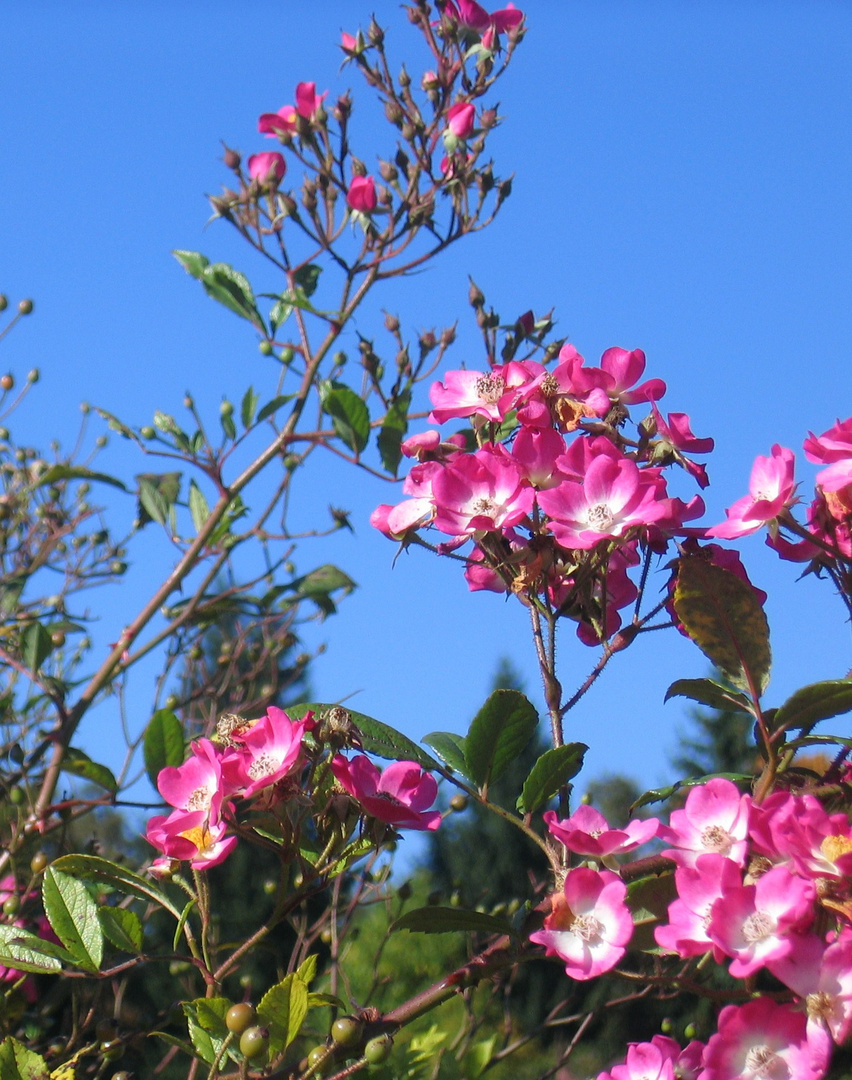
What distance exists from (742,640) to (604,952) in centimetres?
29

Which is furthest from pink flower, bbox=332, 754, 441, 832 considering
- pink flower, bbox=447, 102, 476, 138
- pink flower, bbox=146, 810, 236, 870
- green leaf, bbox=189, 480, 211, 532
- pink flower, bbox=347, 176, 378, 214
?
pink flower, bbox=447, 102, 476, 138

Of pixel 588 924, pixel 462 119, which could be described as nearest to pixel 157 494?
pixel 462 119

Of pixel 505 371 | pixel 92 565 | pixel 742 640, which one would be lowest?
pixel 742 640

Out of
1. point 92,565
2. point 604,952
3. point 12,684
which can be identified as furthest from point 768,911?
point 92,565

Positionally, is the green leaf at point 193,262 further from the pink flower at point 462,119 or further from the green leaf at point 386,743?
the green leaf at point 386,743

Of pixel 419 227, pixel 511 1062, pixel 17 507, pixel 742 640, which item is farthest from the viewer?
pixel 511 1062

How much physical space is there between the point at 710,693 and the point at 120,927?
0.61 m

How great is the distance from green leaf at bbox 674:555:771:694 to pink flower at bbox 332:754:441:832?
286mm

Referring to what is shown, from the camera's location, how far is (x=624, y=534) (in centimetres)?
91

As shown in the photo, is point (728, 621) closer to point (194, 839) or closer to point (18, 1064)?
point (194, 839)

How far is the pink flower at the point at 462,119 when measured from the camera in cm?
223

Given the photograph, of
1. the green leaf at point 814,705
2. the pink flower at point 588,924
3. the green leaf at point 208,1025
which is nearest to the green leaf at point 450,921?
the pink flower at point 588,924

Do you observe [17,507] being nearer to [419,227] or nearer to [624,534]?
[419,227]

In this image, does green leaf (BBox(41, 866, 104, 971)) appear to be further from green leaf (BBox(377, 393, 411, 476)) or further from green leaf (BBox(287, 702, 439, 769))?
green leaf (BBox(377, 393, 411, 476))
